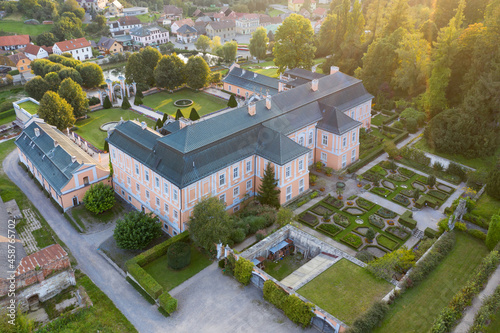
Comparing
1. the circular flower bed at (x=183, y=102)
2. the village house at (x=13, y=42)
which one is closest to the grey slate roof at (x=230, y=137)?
the circular flower bed at (x=183, y=102)

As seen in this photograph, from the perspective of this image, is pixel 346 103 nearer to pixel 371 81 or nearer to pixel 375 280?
pixel 371 81

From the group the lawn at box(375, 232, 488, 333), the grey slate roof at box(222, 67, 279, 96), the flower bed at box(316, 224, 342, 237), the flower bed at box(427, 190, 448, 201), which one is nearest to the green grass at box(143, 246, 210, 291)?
the flower bed at box(316, 224, 342, 237)

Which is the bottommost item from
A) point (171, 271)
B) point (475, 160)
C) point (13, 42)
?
point (171, 271)

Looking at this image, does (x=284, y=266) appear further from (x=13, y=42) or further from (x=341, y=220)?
(x=13, y=42)

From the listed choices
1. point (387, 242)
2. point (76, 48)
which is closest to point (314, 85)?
point (387, 242)

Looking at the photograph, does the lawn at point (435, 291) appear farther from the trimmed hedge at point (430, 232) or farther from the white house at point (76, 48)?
the white house at point (76, 48)

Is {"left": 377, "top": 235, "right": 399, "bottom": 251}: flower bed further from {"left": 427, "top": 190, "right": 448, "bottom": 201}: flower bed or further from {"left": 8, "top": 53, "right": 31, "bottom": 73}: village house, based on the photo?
{"left": 8, "top": 53, "right": 31, "bottom": 73}: village house
